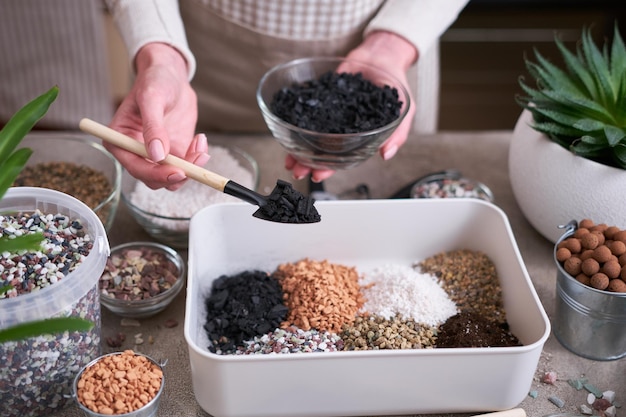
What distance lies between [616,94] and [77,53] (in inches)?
79.0

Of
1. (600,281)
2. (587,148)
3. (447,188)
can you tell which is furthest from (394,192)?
(600,281)

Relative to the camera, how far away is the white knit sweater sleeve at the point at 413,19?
1.50 metres

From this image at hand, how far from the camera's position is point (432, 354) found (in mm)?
928

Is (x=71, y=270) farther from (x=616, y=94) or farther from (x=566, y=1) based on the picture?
(x=566, y=1)

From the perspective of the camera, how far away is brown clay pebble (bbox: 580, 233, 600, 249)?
108cm

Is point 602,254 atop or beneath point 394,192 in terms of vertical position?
atop

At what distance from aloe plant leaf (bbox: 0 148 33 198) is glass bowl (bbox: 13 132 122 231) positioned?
0.35 meters

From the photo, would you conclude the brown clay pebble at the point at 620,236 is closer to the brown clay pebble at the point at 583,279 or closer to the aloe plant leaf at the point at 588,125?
the brown clay pebble at the point at 583,279

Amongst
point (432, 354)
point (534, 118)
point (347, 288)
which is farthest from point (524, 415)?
point (534, 118)

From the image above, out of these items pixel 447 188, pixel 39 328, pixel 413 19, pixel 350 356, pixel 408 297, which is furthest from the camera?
pixel 413 19

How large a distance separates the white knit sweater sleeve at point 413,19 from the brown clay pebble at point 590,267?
2.16 ft

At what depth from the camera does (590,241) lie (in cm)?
109

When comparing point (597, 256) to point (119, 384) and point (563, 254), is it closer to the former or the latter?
point (563, 254)

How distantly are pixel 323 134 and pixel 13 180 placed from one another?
21.4 inches
